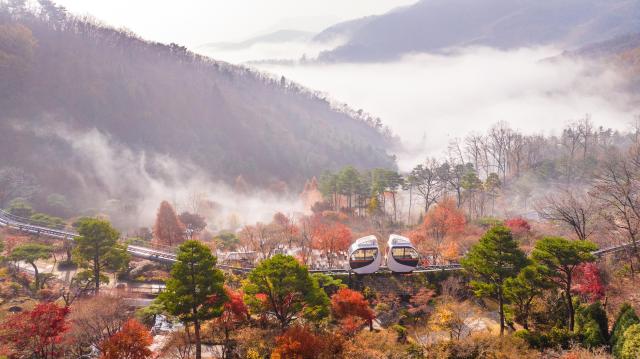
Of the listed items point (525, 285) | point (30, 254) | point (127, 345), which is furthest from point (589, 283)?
point (30, 254)

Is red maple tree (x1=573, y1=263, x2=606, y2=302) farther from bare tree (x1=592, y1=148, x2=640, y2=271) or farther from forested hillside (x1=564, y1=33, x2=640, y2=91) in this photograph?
forested hillside (x1=564, y1=33, x2=640, y2=91)

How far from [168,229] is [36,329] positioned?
32267 millimetres

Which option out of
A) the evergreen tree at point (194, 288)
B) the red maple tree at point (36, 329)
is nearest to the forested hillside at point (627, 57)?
the evergreen tree at point (194, 288)

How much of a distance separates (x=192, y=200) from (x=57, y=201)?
26.7 meters

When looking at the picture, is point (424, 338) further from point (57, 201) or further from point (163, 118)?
point (163, 118)

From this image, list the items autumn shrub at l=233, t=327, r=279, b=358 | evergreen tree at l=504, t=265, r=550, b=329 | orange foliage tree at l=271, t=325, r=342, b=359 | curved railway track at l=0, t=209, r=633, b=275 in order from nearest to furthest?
orange foliage tree at l=271, t=325, r=342, b=359, autumn shrub at l=233, t=327, r=279, b=358, evergreen tree at l=504, t=265, r=550, b=329, curved railway track at l=0, t=209, r=633, b=275

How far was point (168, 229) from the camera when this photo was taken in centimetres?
5438

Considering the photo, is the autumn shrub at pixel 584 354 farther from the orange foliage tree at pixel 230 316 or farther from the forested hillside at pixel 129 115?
the forested hillside at pixel 129 115

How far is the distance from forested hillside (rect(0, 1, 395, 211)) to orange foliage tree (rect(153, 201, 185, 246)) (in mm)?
50421

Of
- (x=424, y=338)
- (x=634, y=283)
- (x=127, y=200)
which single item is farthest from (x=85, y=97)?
(x=634, y=283)

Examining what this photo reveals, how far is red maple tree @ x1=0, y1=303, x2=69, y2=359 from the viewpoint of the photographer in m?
22.7

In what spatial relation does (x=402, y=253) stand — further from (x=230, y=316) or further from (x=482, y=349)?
(x=230, y=316)

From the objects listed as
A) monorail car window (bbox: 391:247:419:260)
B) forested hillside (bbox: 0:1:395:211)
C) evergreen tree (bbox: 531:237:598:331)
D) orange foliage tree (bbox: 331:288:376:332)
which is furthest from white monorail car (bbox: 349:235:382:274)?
forested hillside (bbox: 0:1:395:211)

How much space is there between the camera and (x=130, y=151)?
109500mm
